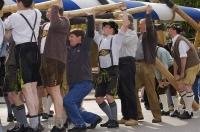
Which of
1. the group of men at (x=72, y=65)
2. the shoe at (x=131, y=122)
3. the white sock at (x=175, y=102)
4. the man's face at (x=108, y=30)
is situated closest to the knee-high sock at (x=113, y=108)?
the group of men at (x=72, y=65)

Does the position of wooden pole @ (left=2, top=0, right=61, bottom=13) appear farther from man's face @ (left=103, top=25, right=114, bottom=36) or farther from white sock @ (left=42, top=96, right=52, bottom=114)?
white sock @ (left=42, top=96, right=52, bottom=114)

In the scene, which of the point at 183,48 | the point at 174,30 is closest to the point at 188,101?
the point at 183,48

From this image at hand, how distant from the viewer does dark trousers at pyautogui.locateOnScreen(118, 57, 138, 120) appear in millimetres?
7992

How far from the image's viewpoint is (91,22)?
7.07 meters

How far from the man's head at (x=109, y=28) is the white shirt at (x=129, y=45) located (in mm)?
227

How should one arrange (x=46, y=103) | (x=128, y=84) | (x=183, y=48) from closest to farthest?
(x=128, y=84) → (x=46, y=103) → (x=183, y=48)

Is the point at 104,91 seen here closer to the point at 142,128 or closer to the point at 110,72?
the point at 110,72

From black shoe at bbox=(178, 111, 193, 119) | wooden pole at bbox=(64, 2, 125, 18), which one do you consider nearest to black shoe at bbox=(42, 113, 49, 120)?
wooden pole at bbox=(64, 2, 125, 18)

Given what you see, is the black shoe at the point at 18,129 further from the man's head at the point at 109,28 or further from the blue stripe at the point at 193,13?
the blue stripe at the point at 193,13

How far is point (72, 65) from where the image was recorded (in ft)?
23.1

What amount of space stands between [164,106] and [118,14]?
242 cm

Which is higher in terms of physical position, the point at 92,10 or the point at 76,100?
the point at 92,10

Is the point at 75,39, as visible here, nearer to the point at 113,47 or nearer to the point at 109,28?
the point at 113,47

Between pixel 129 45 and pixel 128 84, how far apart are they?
597 mm
